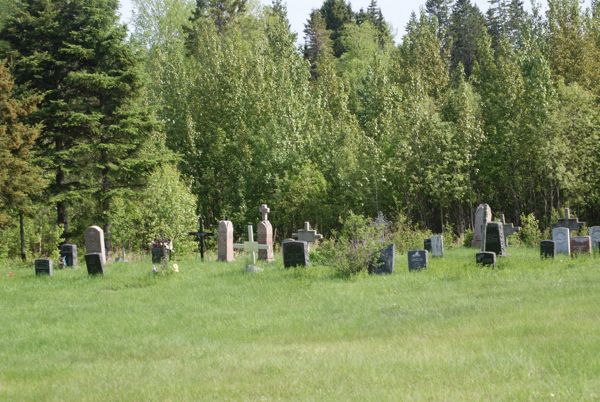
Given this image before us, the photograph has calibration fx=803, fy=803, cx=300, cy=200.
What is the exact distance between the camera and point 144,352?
A: 13.0 meters

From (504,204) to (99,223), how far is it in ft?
70.8

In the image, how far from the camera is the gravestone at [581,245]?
881 inches

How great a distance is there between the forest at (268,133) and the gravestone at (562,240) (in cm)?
1004

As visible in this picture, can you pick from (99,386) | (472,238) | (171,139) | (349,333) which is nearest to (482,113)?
(472,238)

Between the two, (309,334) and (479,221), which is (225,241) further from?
(309,334)

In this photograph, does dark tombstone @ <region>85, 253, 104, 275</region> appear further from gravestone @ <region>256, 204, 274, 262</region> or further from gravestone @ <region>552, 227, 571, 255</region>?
gravestone @ <region>552, 227, 571, 255</region>

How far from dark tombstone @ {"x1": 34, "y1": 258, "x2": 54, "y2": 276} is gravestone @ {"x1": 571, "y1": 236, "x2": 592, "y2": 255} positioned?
1506 cm

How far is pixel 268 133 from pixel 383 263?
26.7 meters

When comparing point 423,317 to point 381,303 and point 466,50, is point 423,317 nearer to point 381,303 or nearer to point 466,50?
point 381,303

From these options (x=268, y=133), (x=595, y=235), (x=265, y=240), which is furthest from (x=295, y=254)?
(x=268, y=133)

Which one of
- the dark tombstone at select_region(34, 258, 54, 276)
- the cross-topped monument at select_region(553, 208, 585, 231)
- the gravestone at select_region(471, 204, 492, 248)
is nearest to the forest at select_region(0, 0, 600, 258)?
the gravestone at select_region(471, 204, 492, 248)

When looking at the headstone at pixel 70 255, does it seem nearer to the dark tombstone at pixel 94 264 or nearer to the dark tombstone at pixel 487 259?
the dark tombstone at pixel 94 264

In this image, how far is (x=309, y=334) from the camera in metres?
13.7

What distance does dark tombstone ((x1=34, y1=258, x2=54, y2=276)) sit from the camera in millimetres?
23688
